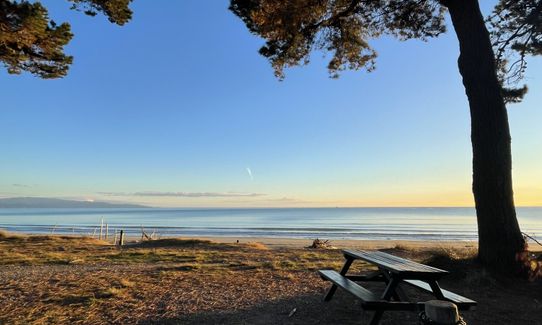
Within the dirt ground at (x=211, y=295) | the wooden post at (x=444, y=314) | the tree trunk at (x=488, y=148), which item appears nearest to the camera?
the wooden post at (x=444, y=314)

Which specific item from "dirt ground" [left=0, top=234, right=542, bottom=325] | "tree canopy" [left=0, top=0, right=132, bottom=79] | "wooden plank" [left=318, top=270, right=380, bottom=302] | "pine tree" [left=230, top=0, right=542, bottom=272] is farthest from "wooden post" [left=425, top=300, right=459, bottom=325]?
"tree canopy" [left=0, top=0, right=132, bottom=79]

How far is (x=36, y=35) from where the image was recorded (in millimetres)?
8133

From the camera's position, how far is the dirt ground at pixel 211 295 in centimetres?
466

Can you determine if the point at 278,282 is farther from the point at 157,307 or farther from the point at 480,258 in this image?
the point at 480,258

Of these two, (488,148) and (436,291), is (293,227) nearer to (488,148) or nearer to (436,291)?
(488,148)

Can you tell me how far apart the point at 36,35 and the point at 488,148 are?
805 centimetres

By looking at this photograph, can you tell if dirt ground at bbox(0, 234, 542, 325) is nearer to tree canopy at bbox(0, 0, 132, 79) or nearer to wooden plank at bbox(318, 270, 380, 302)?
wooden plank at bbox(318, 270, 380, 302)

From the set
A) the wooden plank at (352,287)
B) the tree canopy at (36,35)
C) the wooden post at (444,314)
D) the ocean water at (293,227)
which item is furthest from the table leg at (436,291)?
the ocean water at (293,227)

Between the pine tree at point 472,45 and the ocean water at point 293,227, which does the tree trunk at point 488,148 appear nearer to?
the pine tree at point 472,45

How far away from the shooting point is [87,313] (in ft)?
15.5

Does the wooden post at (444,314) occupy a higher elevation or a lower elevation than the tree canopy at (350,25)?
lower

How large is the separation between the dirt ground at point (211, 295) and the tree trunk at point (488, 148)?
440 mm

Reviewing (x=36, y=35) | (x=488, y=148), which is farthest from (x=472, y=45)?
(x=36, y=35)

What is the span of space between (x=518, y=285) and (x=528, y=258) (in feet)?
1.85
